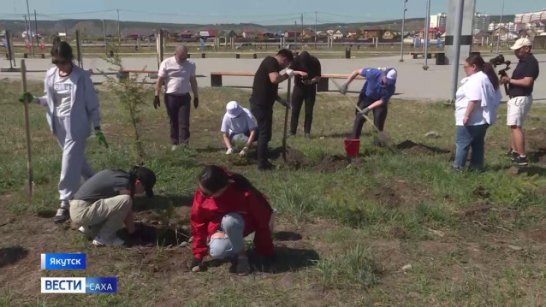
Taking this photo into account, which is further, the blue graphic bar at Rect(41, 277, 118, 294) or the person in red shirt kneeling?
the person in red shirt kneeling

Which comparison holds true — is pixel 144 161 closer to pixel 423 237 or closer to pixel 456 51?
pixel 423 237

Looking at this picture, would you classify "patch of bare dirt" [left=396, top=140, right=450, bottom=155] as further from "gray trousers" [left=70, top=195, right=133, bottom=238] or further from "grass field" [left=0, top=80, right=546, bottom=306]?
"gray trousers" [left=70, top=195, right=133, bottom=238]

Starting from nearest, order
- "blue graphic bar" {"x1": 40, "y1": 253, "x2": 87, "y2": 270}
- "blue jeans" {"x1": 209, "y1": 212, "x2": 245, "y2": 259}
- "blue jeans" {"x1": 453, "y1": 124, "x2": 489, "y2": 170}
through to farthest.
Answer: "blue jeans" {"x1": 209, "y1": 212, "x2": 245, "y2": 259}
"blue graphic bar" {"x1": 40, "y1": 253, "x2": 87, "y2": 270}
"blue jeans" {"x1": 453, "y1": 124, "x2": 489, "y2": 170}

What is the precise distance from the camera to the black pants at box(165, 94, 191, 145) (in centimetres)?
729

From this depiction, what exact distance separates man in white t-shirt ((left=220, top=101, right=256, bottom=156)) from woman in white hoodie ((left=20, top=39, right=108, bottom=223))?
2482 mm

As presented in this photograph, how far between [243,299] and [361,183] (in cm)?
269

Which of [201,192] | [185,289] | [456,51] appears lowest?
[185,289]

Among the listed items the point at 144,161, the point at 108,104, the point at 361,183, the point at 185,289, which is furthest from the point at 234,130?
the point at 108,104

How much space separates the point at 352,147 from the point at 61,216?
3720 millimetres

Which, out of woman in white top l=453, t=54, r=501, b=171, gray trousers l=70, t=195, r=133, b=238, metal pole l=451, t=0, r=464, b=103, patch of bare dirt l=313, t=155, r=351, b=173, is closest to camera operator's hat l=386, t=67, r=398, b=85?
patch of bare dirt l=313, t=155, r=351, b=173

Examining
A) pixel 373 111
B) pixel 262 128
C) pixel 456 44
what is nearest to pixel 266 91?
pixel 262 128

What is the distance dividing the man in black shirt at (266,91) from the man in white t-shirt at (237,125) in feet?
1.98

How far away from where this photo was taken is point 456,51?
12.2 meters

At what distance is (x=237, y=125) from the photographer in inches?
283
